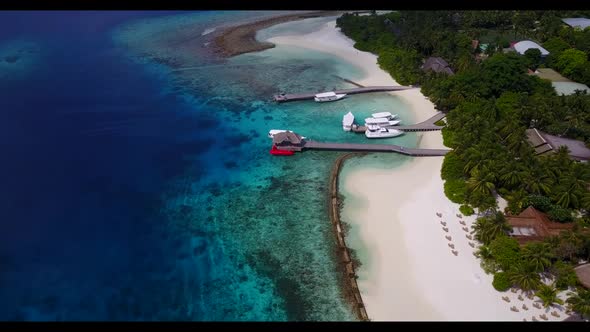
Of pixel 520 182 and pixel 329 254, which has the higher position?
pixel 520 182

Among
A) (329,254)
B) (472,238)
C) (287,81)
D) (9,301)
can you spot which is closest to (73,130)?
(9,301)

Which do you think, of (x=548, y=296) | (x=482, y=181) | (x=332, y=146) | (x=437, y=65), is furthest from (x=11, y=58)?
(x=548, y=296)

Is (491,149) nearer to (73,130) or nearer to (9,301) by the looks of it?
(9,301)

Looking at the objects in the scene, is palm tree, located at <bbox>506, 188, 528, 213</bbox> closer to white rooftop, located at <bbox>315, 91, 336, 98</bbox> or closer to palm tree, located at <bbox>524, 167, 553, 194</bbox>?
palm tree, located at <bbox>524, 167, 553, 194</bbox>

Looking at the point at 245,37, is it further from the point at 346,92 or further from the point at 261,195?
the point at 261,195

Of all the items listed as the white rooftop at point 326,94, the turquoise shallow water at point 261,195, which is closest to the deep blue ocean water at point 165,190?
the turquoise shallow water at point 261,195

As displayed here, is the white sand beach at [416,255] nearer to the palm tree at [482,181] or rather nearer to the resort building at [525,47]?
the palm tree at [482,181]
